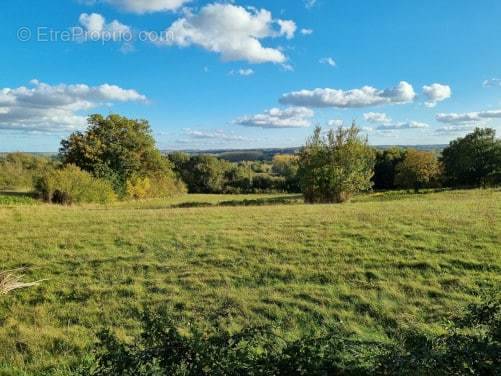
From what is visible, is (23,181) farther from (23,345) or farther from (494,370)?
(494,370)

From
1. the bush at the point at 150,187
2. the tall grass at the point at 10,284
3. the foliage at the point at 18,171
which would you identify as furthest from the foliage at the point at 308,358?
the foliage at the point at 18,171

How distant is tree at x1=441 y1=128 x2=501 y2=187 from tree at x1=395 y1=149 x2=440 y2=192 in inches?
108

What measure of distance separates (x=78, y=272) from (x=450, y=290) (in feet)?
30.4

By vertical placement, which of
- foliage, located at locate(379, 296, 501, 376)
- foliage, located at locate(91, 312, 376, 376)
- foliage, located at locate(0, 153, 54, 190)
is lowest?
foliage, located at locate(91, 312, 376, 376)

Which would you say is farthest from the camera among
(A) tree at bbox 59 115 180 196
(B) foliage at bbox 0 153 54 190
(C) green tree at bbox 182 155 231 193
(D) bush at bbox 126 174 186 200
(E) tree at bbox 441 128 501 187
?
(C) green tree at bbox 182 155 231 193

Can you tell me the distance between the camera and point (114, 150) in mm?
46938

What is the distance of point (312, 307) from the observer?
823 centimetres

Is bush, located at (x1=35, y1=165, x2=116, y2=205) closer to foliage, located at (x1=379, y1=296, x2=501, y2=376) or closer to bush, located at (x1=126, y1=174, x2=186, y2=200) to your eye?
bush, located at (x1=126, y1=174, x2=186, y2=200)

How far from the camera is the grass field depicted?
25.1ft

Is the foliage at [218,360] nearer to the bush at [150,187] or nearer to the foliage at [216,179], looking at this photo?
the bush at [150,187]

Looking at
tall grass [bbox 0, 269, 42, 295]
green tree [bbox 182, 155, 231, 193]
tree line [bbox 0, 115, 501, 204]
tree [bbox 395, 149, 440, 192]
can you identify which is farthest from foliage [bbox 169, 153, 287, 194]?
tall grass [bbox 0, 269, 42, 295]

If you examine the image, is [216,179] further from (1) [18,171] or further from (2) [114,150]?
(2) [114,150]

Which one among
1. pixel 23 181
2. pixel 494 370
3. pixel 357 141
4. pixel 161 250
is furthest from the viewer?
pixel 23 181

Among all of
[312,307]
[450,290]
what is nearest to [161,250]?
[312,307]
